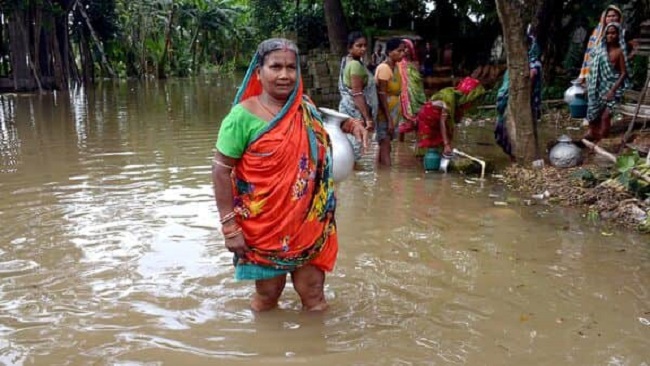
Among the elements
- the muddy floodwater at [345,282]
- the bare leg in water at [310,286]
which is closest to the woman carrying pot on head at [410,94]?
the muddy floodwater at [345,282]

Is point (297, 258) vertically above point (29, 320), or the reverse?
point (297, 258)

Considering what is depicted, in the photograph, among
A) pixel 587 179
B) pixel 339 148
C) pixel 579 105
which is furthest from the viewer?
pixel 579 105

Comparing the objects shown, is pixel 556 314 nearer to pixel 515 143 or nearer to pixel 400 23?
pixel 515 143

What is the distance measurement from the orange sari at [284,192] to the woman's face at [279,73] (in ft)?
0.16

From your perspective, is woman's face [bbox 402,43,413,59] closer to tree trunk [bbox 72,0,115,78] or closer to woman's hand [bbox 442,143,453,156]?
woman's hand [bbox 442,143,453,156]

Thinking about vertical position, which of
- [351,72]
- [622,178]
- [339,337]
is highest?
[351,72]

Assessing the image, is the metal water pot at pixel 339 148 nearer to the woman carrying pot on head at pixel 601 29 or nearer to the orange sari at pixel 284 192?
the orange sari at pixel 284 192

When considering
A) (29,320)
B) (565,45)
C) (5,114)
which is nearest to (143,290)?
(29,320)

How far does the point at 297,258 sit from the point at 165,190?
11.3 feet

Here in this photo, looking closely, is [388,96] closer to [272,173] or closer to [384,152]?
[384,152]

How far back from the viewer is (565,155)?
655cm

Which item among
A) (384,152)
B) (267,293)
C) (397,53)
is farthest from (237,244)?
(384,152)

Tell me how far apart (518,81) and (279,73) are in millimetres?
4273

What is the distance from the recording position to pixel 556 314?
3.31m
